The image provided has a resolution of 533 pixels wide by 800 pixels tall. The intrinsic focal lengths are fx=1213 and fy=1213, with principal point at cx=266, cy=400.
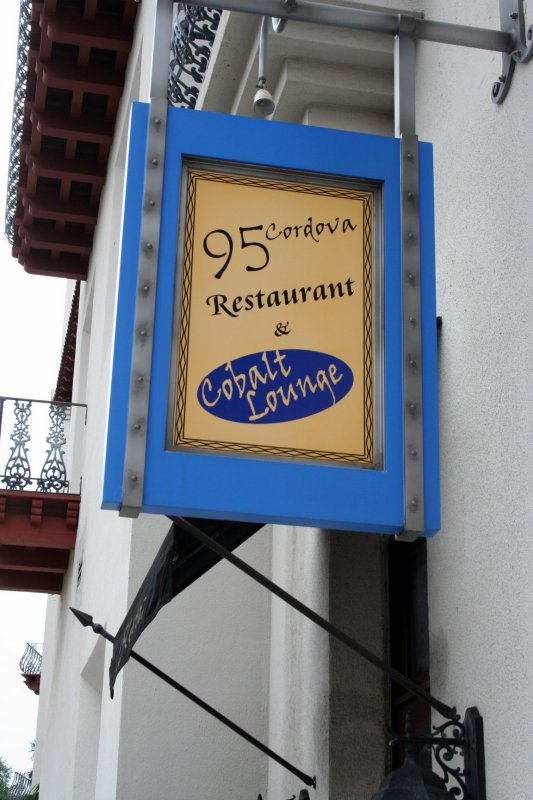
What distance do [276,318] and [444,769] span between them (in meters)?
1.63

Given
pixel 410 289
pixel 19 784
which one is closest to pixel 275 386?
pixel 410 289

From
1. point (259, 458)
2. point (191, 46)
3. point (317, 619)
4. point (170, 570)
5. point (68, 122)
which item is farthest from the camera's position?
point (68, 122)

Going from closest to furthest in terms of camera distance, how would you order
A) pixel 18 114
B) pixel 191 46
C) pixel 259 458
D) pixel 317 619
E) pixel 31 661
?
pixel 259 458
pixel 317 619
pixel 191 46
pixel 18 114
pixel 31 661

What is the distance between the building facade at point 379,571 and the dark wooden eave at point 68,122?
4785mm

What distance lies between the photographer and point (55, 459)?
520 inches

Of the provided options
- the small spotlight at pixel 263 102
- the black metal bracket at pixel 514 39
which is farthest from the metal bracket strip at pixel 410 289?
the small spotlight at pixel 263 102

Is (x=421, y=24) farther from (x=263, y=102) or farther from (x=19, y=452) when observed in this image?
(x=19, y=452)

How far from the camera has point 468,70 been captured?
5.13m

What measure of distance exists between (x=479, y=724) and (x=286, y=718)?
9.00ft

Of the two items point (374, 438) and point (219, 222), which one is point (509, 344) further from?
point (219, 222)

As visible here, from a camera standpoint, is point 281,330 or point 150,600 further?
point 150,600

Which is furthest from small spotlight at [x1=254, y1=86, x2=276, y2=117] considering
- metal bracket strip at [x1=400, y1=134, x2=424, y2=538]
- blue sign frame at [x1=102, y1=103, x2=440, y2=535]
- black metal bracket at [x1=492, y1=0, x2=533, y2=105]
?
black metal bracket at [x1=492, y1=0, x2=533, y2=105]

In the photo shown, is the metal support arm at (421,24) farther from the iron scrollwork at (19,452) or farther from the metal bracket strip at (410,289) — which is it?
the iron scrollwork at (19,452)

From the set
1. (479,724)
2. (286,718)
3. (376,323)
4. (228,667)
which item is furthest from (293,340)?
(228,667)
